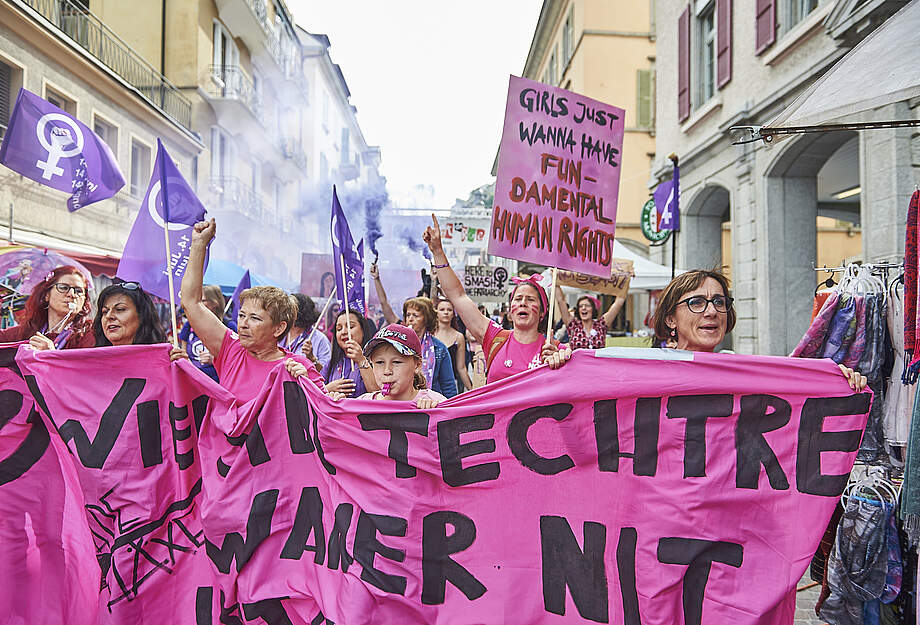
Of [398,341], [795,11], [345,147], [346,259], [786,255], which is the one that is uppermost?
[345,147]

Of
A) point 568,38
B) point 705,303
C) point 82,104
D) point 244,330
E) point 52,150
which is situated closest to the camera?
point 705,303

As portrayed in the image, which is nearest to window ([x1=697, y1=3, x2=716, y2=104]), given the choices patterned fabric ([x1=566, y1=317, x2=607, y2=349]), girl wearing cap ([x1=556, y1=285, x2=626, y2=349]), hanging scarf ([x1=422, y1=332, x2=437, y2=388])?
girl wearing cap ([x1=556, y1=285, x2=626, y2=349])

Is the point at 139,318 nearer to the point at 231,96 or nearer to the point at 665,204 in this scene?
the point at 665,204

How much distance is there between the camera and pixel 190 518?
3318 millimetres

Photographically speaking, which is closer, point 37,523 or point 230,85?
point 37,523

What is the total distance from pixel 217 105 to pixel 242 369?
2125cm

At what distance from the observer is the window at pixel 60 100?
1382 cm

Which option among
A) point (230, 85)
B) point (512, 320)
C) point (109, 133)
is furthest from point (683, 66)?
point (230, 85)

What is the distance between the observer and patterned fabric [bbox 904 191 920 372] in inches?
138

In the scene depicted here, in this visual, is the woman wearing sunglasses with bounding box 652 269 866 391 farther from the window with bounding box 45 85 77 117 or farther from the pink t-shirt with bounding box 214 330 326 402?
the window with bounding box 45 85 77 117

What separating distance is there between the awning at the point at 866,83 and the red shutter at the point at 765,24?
7.78 metres

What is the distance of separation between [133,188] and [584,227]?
16.7 m

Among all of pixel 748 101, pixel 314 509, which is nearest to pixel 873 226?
pixel 748 101

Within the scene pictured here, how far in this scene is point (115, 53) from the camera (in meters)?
18.2
